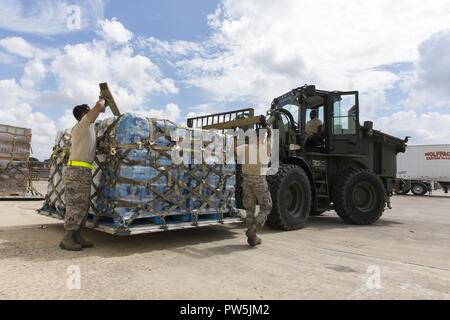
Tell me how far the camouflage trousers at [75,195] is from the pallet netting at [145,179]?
0.82 ft

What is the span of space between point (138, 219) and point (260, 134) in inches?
91.4

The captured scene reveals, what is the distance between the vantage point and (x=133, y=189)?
5.10 meters

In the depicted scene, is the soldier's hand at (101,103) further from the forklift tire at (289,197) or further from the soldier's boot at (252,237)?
the forklift tire at (289,197)

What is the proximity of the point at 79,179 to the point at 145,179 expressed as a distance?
874 mm

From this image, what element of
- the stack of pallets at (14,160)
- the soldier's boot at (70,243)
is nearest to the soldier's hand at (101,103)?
the soldier's boot at (70,243)

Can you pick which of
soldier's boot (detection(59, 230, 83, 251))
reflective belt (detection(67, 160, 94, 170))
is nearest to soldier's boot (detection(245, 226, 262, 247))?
soldier's boot (detection(59, 230, 83, 251))

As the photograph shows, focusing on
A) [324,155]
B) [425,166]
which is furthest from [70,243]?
[425,166]

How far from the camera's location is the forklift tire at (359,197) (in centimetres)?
859

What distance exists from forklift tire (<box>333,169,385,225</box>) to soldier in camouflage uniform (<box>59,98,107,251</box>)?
561 cm

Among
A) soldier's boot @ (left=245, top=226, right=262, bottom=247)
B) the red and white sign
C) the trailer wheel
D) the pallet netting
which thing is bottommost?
soldier's boot @ (left=245, top=226, right=262, bottom=247)

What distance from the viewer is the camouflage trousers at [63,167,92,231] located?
16.7 ft

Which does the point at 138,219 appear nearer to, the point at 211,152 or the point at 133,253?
the point at 133,253

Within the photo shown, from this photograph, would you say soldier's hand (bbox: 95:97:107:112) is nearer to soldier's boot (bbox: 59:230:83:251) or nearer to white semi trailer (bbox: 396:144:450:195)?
soldier's boot (bbox: 59:230:83:251)
